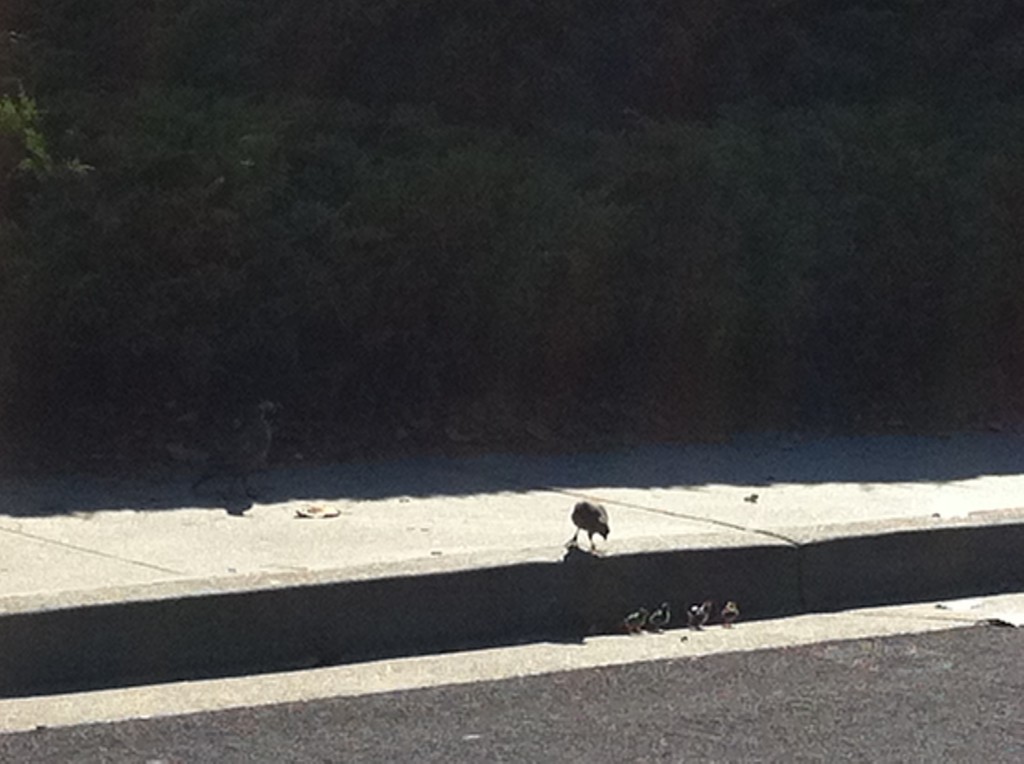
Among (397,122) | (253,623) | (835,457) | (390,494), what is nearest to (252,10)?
(397,122)

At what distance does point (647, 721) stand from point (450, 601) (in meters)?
1.03

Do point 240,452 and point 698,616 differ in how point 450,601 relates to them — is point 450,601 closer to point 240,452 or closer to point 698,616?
point 698,616

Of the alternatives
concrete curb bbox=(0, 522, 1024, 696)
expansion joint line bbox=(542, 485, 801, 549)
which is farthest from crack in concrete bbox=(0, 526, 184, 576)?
expansion joint line bbox=(542, 485, 801, 549)

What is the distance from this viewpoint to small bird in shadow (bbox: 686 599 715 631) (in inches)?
283

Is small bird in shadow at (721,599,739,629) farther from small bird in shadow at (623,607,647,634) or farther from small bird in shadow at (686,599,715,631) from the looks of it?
small bird in shadow at (623,607,647,634)

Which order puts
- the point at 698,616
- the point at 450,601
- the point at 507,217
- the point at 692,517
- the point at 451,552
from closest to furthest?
the point at 450,601 < the point at 698,616 < the point at 451,552 < the point at 692,517 < the point at 507,217

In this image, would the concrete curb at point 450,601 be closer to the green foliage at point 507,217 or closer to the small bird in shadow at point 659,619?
the small bird in shadow at point 659,619

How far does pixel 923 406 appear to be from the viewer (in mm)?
10125

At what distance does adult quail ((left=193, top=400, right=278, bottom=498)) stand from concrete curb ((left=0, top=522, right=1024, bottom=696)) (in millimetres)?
1412

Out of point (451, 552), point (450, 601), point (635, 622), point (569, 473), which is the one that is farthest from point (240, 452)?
point (635, 622)

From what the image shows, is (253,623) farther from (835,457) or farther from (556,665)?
(835,457)

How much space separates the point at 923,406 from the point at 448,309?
2.49m

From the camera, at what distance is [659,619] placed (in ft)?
23.5

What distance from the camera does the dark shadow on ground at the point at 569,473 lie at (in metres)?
7.98
